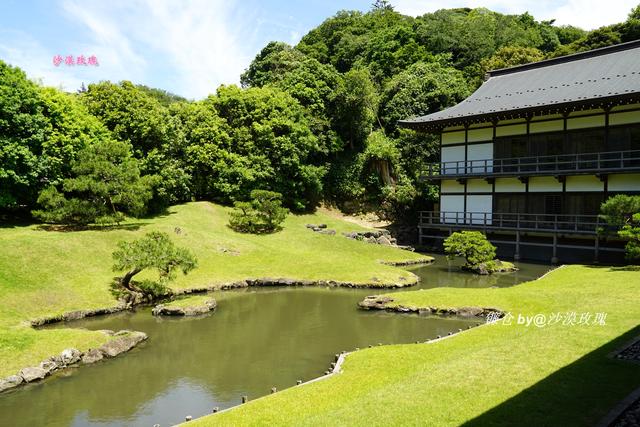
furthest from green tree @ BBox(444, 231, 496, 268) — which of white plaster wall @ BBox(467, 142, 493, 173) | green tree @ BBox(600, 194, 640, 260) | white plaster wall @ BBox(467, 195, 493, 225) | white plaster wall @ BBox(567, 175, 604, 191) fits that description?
white plaster wall @ BBox(467, 142, 493, 173)

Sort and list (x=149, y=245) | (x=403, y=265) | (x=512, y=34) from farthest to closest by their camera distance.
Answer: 1. (x=512, y=34)
2. (x=403, y=265)
3. (x=149, y=245)

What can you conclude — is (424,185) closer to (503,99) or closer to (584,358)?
(503,99)

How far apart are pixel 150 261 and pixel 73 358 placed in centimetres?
634

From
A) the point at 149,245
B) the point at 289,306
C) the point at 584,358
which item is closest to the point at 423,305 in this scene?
the point at 289,306

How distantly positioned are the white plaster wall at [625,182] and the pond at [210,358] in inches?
692

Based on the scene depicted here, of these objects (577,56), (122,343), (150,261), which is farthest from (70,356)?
(577,56)

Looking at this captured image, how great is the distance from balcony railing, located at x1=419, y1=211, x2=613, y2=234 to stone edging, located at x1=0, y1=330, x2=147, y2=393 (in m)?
23.2

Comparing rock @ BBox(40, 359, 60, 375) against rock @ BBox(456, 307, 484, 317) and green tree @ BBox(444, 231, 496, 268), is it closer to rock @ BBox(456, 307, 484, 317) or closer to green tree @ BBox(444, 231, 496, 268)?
rock @ BBox(456, 307, 484, 317)

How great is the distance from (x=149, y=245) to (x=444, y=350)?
13.0 meters

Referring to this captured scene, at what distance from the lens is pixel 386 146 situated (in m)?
47.3

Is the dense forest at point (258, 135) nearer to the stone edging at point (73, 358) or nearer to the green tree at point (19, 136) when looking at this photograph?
the green tree at point (19, 136)

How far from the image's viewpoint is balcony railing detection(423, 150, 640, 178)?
1093 inches

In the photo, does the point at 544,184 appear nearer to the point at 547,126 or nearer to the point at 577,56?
the point at 547,126

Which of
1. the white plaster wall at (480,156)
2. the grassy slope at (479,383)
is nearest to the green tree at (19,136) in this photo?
the grassy slope at (479,383)
